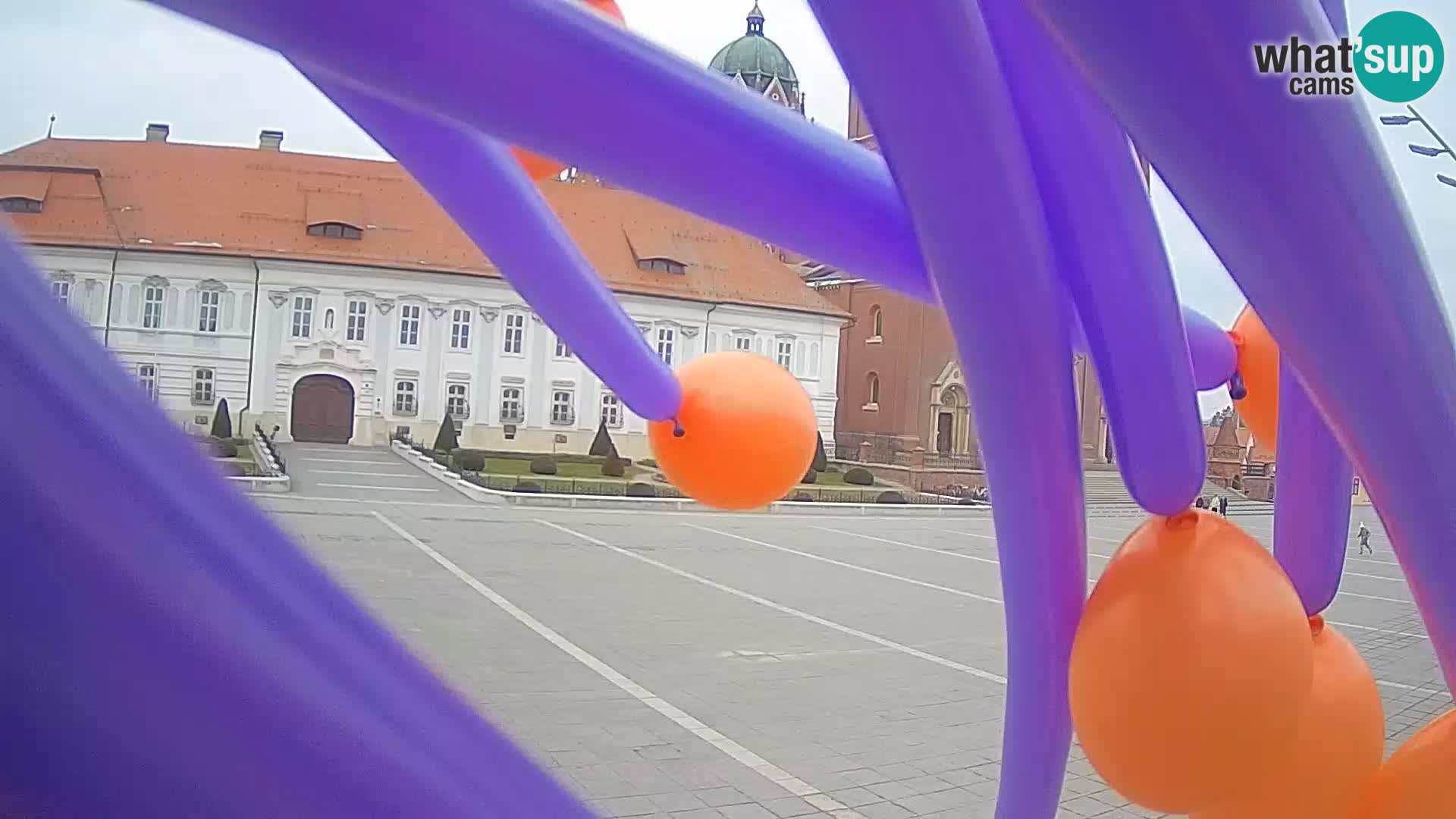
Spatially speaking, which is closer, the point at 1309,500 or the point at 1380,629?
the point at 1309,500

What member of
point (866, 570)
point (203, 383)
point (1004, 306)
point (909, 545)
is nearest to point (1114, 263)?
point (1004, 306)

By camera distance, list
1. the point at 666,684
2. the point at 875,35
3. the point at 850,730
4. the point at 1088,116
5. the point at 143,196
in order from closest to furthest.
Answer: the point at 875,35 < the point at 1088,116 < the point at 850,730 < the point at 666,684 < the point at 143,196

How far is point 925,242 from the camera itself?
144 centimetres

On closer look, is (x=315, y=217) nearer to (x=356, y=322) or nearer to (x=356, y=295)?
(x=356, y=295)

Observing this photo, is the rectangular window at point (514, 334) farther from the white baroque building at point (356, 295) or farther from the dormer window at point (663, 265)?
the dormer window at point (663, 265)

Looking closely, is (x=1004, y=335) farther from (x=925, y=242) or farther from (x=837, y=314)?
(x=837, y=314)

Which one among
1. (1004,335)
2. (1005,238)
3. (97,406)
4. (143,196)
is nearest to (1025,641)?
(1004,335)

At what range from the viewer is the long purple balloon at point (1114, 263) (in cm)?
157

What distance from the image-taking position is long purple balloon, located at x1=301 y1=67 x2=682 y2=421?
210 centimetres

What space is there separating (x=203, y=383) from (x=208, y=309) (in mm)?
1666

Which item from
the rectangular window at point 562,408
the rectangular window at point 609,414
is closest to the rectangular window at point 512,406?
the rectangular window at point 562,408

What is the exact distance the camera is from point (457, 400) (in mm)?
27203

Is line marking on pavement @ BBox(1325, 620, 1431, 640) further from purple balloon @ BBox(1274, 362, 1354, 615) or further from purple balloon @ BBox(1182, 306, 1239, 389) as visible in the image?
purple balloon @ BBox(1274, 362, 1354, 615)

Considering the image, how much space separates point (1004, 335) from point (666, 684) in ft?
19.8
